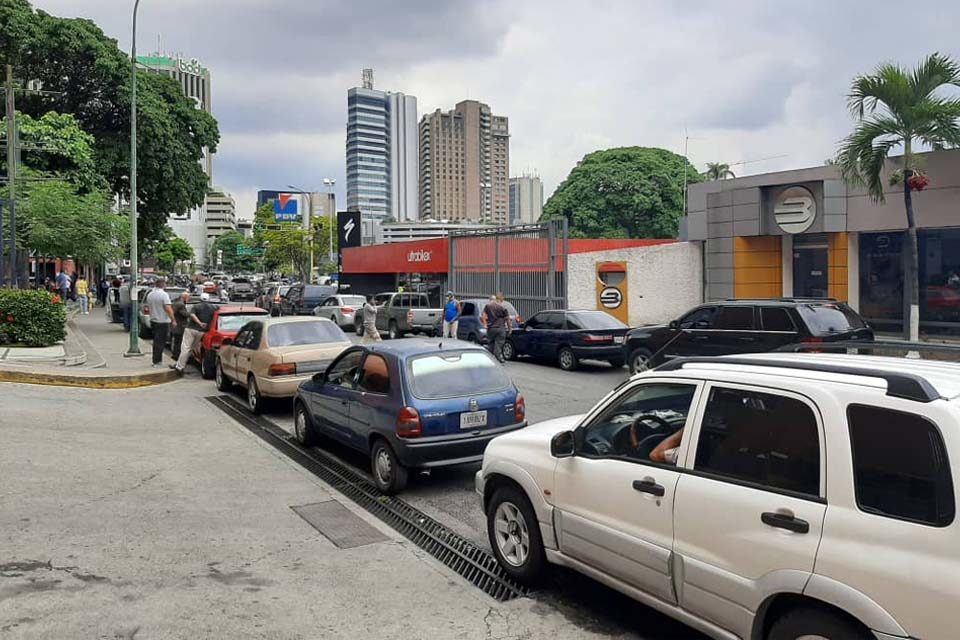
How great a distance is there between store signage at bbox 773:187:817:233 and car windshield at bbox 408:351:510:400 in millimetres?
18491

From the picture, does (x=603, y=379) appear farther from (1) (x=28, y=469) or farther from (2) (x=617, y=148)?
(2) (x=617, y=148)

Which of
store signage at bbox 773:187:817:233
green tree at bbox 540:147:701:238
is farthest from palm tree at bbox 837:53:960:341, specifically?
green tree at bbox 540:147:701:238

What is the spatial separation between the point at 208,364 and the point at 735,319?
410 inches

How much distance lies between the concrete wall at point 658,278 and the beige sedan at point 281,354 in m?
16.8

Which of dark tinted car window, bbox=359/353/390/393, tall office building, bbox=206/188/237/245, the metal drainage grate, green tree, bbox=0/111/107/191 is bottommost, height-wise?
the metal drainage grate

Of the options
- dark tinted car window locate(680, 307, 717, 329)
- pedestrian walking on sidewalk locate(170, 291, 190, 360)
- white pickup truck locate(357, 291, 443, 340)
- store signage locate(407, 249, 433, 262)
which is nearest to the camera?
dark tinted car window locate(680, 307, 717, 329)

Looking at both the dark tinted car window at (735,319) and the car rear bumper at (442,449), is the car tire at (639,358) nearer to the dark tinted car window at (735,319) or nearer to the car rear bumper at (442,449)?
the dark tinted car window at (735,319)

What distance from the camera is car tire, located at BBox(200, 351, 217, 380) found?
619 inches

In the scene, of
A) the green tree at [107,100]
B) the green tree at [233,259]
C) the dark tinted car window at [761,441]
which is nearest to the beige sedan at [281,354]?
the dark tinted car window at [761,441]

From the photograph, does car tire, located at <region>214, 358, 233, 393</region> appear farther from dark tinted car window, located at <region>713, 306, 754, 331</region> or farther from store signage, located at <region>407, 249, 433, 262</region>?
store signage, located at <region>407, 249, 433, 262</region>

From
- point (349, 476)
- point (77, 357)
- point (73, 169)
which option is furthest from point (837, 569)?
point (73, 169)

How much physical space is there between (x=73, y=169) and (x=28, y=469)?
26.3m

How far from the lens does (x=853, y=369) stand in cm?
364

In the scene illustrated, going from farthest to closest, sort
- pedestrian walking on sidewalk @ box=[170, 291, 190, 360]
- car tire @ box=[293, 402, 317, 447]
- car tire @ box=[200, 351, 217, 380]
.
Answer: pedestrian walking on sidewalk @ box=[170, 291, 190, 360] < car tire @ box=[200, 351, 217, 380] < car tire @ box=[293, 402, 317, 447]
